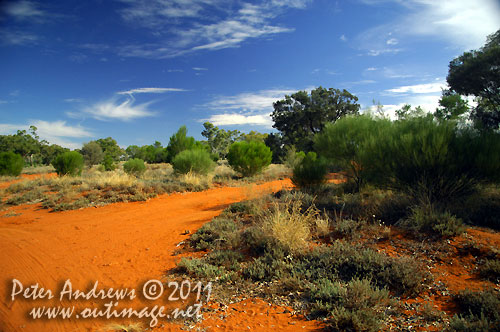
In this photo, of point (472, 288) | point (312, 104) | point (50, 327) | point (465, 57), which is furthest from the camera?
point (312, 104)

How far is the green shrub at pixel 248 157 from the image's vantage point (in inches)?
798

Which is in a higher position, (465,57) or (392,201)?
(465,57)

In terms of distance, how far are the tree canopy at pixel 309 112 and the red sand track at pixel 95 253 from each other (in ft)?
94.1

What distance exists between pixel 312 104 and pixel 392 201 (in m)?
32.2

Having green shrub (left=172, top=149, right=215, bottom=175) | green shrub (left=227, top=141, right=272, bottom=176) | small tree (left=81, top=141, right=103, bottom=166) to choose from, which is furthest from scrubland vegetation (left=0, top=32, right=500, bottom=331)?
small tree (left=81, top=141, right=103, bottom=166)

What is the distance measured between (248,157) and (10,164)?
2018cm

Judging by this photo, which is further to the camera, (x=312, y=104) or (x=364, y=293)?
(x=312, y=104)

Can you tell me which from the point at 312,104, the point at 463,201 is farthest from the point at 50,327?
the point at 312,104

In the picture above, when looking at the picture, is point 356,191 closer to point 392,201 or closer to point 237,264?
point 392,201

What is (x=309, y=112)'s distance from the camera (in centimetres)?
3678

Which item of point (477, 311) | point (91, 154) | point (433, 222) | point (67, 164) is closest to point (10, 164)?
point (67, 164)

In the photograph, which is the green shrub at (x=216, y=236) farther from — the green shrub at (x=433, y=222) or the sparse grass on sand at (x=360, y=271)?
the green shrub at (x=433, y=222)

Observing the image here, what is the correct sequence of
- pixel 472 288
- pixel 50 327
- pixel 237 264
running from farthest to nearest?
pixel 237 264 < pixel 472 288 < pixel 50 327

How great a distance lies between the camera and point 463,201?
22.0 feet
